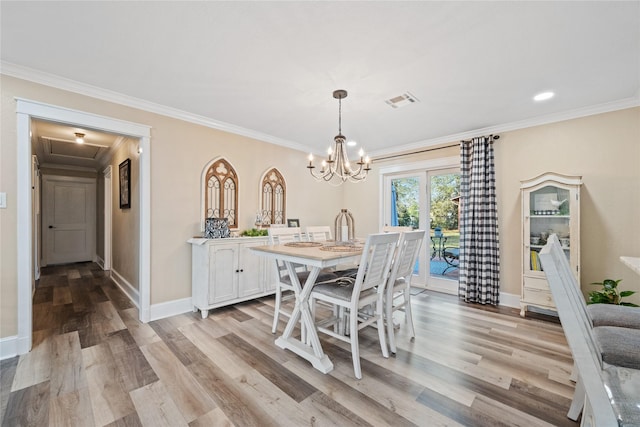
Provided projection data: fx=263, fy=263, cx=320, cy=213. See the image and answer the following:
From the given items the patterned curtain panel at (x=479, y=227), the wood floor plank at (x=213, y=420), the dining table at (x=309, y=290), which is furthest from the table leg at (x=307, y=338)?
the patterned curtain panel at (x=479, y=227)

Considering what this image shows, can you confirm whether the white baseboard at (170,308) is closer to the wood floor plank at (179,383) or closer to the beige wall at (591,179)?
the wood floor plank at (179,383)

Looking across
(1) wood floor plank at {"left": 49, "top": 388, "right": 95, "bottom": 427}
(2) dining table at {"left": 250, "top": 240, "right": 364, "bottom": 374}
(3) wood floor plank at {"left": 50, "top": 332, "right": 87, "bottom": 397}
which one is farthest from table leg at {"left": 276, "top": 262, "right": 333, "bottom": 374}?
(3) wood floor plank at {"left": 50, "top": 332, "right": 87, "bottom": 397}

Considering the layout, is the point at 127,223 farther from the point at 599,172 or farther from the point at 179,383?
the point at 599,172

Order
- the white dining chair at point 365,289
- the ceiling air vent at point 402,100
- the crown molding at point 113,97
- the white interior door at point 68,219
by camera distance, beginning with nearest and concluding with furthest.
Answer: the white dining chair at point 365,289
the crown molding at point 113,97
the ceiling air vent at point 402,100
the white interior door at point 68,219

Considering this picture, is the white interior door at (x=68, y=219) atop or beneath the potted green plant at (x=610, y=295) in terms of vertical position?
atop

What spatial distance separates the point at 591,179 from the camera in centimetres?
294

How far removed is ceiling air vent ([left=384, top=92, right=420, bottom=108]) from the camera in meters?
2.67

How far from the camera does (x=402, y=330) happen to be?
2.68 metres

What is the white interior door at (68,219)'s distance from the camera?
19.2ft

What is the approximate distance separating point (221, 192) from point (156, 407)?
8.01 feet

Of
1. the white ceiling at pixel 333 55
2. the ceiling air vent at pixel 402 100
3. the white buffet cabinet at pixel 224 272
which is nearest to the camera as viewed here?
the white ceiling at pixel 333 55

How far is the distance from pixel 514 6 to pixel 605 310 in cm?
197

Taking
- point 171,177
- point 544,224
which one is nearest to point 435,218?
point 544,224

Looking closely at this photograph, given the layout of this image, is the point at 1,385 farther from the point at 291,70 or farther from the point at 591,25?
the point at 591,25
